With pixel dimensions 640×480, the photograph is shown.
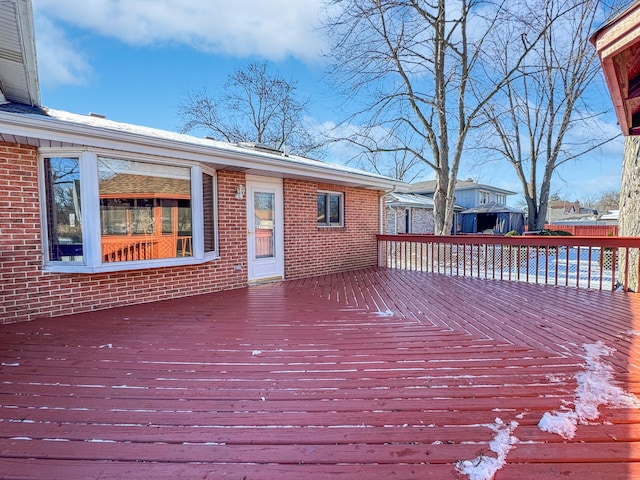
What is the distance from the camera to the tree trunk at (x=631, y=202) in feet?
19.9

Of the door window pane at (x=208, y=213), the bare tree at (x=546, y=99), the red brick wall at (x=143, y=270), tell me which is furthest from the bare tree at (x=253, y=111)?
the door window pane at (x=208, y=213)

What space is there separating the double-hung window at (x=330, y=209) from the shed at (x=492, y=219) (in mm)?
17115

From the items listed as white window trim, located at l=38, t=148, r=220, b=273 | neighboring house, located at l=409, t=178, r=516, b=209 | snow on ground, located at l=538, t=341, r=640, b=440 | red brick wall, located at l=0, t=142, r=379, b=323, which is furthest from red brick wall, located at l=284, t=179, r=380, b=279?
neighboring house, located at l=409, t=178, r=516, b=209

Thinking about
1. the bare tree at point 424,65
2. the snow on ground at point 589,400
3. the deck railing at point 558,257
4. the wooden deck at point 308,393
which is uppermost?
the bare tree at point 424,65

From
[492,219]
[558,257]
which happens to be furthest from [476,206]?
[558,257]

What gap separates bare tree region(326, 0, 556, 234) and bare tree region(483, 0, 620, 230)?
94 cm

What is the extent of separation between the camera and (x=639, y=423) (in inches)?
74.7

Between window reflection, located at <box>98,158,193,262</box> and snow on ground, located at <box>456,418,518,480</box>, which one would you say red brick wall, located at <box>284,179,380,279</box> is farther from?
snow on ground, located at <box>456,418,518,480</box>

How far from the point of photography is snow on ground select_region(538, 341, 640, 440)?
1.88m

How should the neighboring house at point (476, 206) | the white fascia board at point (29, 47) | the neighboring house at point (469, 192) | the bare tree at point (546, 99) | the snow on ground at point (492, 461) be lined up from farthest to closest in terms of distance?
the neighboring house at point (469, 192) < the neighboring house at point (476, 206) < the bare tree at point (546, 99) < the white fascia board at point (29, 47) < the snow on ground at point (492, 461)

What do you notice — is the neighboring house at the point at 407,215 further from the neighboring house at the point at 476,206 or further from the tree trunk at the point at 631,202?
the tree trunk at the point at 631,202

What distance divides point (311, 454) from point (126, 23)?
12612 mm

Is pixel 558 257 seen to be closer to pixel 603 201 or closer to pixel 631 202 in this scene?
pixel 631 202

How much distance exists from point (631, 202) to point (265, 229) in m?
7.04
